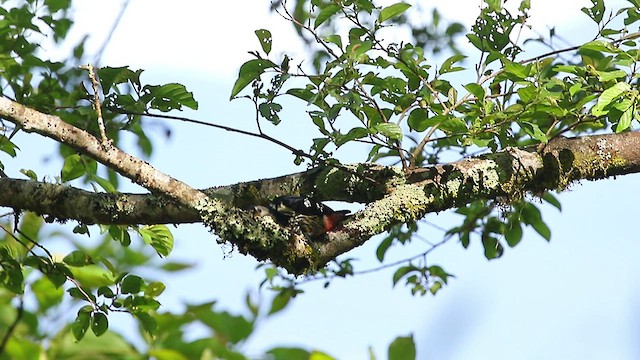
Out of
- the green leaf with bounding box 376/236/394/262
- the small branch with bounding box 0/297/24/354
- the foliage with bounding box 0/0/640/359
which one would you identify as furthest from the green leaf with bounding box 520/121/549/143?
the green leaf with bounding box 376/236/394/262

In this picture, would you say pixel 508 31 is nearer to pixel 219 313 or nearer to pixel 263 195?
pixel 263 195

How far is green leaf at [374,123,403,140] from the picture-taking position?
8.02ft

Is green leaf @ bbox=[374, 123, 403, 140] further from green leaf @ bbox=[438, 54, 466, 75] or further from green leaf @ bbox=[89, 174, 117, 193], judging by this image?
green leaf @ bbox=[89, 174, 117, 193]

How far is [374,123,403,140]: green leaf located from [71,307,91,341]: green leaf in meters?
1.03

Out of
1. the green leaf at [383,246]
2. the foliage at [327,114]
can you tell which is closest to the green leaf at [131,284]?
the foliage at [327,114]

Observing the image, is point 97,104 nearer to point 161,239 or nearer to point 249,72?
point 249,72

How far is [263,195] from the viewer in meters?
2.70

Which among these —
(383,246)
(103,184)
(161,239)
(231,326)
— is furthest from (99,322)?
(383,246)

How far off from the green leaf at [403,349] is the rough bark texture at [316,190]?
0.80 m

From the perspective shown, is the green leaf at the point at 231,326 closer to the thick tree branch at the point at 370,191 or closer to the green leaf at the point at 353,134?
the thick tree branch at the point at 370,191

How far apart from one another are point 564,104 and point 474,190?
35 cm

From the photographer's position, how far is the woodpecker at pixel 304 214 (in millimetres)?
2504

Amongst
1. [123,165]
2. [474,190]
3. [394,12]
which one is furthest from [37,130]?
[474,190]

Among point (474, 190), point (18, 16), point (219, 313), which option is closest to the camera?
point (219, 313)
